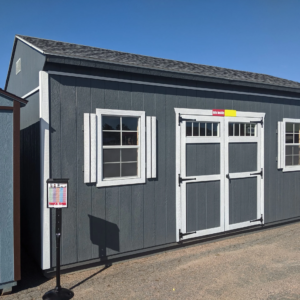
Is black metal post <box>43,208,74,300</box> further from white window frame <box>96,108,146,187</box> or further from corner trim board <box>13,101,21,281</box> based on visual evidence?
white window frame <box>96,108,146,187</box>

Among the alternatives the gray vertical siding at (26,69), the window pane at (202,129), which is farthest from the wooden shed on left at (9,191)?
the window pane at (202,129)

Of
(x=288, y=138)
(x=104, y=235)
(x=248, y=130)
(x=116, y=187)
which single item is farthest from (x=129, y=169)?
(x=288, y=138)

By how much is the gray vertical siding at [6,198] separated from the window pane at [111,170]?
4.40ft

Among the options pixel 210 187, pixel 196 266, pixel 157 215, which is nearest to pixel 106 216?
pixel 157 215

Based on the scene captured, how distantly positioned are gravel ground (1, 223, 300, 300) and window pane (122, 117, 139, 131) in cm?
210

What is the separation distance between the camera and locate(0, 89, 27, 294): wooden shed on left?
3.59m

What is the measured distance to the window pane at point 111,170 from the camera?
4516 millimetres

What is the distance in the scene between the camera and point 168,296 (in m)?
3.60

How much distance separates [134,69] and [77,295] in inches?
127

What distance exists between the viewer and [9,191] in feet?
11.9

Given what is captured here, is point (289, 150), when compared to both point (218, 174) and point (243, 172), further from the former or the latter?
point (218, 174)

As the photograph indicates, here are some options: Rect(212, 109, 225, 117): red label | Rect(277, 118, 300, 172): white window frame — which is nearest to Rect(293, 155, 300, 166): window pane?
Rect(277, 118, 300, 172): white window frame

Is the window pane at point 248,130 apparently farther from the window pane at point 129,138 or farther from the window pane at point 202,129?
the window pane at point 129,138

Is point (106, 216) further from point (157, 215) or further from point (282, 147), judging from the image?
point (282, 147)
